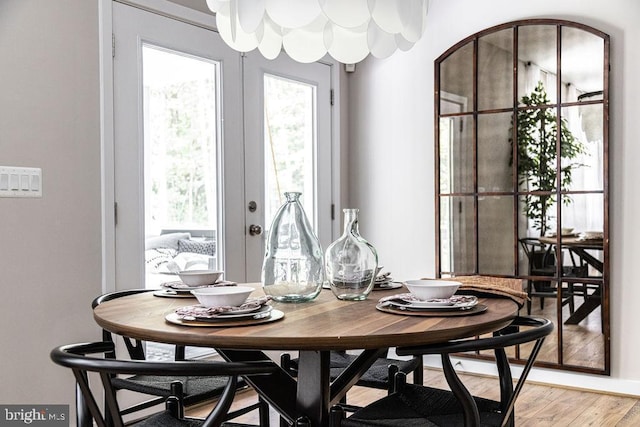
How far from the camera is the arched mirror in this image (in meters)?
3.83

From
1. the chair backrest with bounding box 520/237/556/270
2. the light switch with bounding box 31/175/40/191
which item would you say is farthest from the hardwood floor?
the light switch with bounding box 31/175/40/191

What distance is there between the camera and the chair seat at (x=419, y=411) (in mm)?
1866

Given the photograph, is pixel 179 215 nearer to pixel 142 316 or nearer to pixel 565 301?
pixel 142 316

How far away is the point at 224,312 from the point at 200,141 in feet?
6.52

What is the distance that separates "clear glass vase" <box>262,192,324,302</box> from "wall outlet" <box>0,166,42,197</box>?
1.27 meters

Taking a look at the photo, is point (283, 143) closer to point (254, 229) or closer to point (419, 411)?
point (254, 229)

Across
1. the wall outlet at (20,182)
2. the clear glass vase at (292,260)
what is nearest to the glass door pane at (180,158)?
the wall outlet at (20,182)

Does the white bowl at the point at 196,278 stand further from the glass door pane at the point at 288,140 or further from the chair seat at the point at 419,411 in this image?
the glass door pane at the point at 288,140

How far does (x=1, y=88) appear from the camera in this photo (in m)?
2.71

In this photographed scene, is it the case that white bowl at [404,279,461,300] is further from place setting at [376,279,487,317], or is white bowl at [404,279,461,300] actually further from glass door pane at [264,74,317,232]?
glass door pane at [264,74,317,232]

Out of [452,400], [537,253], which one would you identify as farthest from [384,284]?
[537,253]

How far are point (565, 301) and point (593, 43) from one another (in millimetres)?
1451

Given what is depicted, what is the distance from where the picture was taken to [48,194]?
289 cm

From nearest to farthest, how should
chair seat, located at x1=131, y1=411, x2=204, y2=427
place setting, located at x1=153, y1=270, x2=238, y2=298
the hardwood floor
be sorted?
chair seat, located at x1=131, y1=411, x2=204, y2=427 → place setting, located at x1=153, y1=270, x2=238, y2=298 → the hardwood floor
